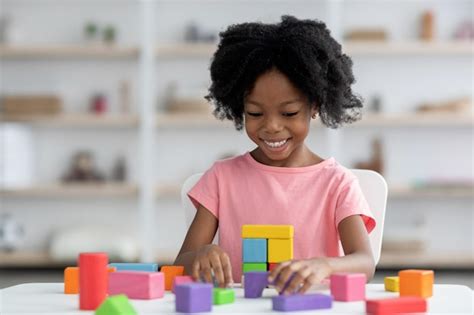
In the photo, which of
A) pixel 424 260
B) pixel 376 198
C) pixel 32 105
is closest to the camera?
pixel 376 198

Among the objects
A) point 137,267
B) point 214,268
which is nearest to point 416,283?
point 214,268

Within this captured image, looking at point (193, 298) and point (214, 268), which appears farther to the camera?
point (214, 268)

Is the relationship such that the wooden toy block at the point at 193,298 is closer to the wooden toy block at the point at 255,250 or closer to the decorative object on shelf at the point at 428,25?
the wooden toy block at the point at 255,250

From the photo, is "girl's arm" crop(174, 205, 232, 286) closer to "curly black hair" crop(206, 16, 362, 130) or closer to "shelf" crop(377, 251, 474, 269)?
"curly black hair" crop(206, 16, 362, 130)

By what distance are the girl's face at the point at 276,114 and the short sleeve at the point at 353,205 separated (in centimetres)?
14

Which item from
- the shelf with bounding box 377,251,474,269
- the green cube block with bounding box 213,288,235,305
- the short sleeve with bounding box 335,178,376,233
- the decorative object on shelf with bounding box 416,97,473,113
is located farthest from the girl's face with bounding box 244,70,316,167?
the decorative object on shelf with bounding box 416,97,473,113

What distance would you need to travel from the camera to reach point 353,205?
1.73 m

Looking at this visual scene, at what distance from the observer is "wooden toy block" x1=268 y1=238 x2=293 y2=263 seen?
1364 millimetres

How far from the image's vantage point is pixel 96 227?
17.2ft

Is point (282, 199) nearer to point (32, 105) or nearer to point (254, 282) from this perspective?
point (254, 282)

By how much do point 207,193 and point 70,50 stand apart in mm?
3417

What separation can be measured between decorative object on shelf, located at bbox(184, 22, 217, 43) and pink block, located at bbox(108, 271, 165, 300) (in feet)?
13.3

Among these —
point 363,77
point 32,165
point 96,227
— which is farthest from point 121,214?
point 363,77

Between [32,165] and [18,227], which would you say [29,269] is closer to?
[18,227]
